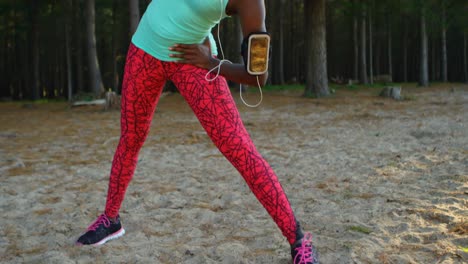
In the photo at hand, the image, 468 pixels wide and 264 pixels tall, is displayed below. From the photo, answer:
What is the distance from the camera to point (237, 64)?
2492 mm

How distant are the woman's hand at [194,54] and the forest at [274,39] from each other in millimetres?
11793

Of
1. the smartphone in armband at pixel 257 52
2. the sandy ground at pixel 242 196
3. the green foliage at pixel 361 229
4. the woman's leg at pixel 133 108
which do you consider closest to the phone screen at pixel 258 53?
the smartphone in armband at pixel 257 52

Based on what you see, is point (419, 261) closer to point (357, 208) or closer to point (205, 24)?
point (357, 208)

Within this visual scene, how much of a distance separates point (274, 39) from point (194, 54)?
3150 centimetres

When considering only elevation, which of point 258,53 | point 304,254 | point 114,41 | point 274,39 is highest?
point 274,39

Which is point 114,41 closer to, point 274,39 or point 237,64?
point 274,39

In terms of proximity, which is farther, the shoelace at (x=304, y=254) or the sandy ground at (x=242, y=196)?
the sandy ground at (x=242, y=196)

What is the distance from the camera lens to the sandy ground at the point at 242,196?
299cm

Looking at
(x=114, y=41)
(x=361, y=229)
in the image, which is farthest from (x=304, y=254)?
(x=114, y=41)

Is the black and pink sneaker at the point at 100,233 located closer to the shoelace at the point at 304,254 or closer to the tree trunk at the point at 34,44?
the shoelace at the point at 304,254

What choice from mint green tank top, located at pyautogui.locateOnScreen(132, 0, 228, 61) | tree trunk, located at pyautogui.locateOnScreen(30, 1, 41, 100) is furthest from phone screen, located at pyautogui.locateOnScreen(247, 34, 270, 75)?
tree trunk, located at pyautogui.locateOnScreen(30, 1, 41, 100)

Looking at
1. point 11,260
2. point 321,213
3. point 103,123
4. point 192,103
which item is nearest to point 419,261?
point 321,213

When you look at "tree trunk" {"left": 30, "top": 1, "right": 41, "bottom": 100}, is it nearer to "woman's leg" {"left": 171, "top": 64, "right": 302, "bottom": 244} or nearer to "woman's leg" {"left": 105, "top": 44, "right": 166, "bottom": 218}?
"woman's leg" {"left": 105, "top": 44, "right": 166, "bottom": 218}

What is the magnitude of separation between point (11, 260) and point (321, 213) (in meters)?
2.22
